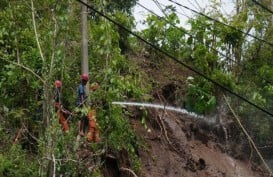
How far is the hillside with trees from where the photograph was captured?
962 cm

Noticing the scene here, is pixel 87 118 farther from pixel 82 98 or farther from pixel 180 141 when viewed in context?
pixel 180 141

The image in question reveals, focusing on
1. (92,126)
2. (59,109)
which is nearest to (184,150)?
(92,126)

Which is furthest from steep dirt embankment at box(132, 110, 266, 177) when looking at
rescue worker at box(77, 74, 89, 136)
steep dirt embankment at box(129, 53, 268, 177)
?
rescue worker at box(77, 74, 89, 136)

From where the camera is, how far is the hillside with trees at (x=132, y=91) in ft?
31.6

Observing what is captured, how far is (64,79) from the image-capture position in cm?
1123

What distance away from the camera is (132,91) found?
11.9 m

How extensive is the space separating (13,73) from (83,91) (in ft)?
4.68

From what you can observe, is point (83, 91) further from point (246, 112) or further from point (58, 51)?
point (246, 112)

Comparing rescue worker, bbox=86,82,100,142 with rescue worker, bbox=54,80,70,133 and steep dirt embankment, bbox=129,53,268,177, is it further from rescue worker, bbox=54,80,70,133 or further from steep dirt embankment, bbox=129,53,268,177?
steep dirt embankment, bbox=129,53,268,177

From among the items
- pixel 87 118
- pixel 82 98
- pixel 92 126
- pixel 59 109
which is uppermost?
pixel 82 98

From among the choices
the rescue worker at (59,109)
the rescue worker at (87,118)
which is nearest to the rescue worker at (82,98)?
the rescue worker at (87,118)

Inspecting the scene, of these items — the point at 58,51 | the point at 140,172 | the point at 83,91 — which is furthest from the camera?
the point at 140,172

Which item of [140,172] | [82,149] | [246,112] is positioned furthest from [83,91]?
[246,112]

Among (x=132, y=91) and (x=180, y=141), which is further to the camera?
(x=180, y=141)
